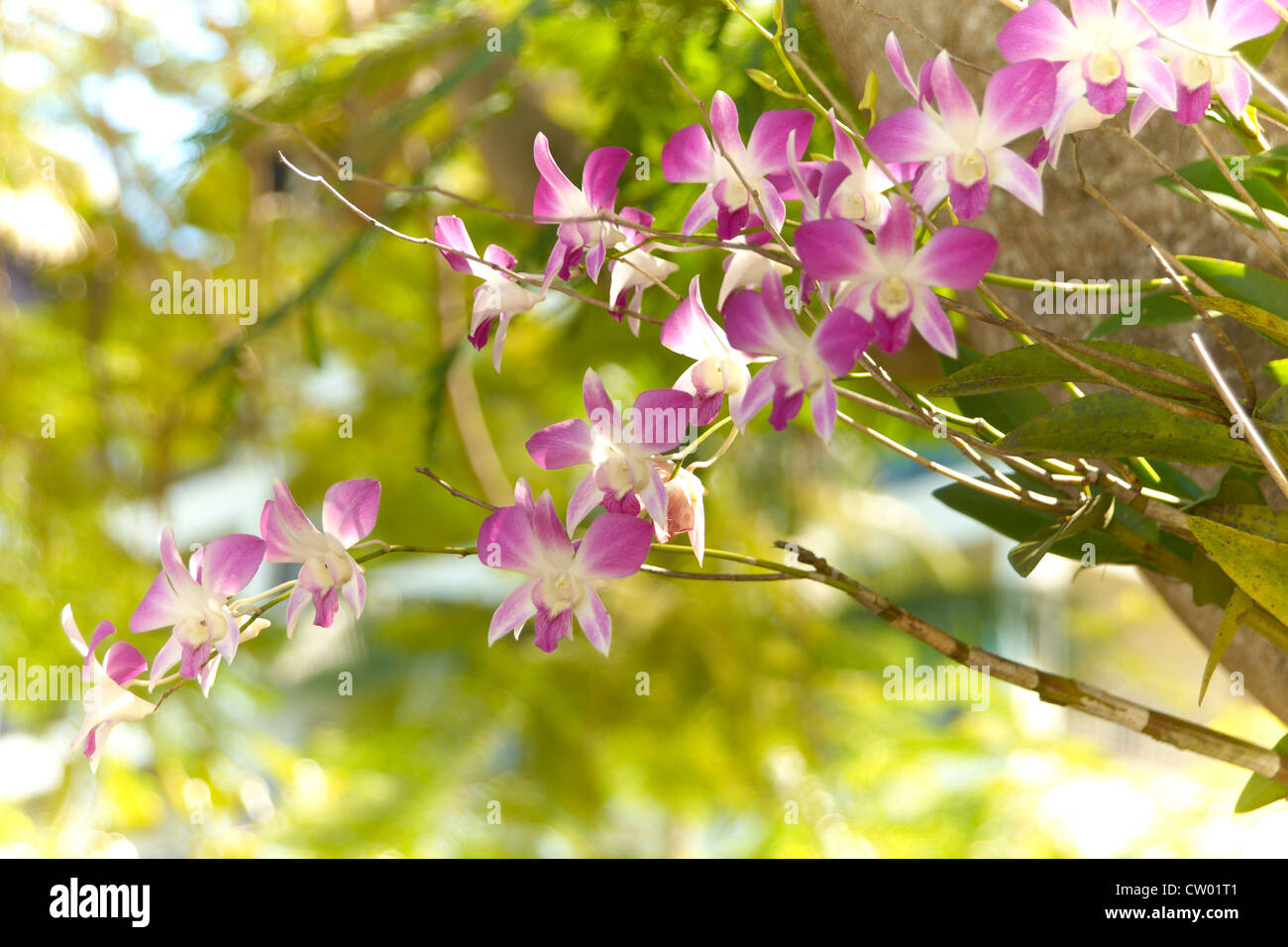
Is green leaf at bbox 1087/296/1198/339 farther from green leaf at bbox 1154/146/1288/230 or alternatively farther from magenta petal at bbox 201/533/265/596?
magenta petal at bbox 201/533/265/596

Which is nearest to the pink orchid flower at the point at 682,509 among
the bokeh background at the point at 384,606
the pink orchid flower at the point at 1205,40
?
the pink orchid flower at the point at 1205,40

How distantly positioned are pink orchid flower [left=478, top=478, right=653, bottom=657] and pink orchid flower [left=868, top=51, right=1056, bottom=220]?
7 cm

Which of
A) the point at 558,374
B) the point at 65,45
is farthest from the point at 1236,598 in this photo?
the point at 65,45

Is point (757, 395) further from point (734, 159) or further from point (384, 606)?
point (384, 606)

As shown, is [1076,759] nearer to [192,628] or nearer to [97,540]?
[97,540]

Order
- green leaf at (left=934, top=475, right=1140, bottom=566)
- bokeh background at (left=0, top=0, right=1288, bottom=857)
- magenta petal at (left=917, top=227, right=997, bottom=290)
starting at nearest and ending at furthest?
magenta petal at (left=917, top=227, right=997, bottom=290), green leaf at (left=934, top=475, right=1140, bottom=566), bokeh background at (left=0, top=0, right=1288, bottom=857)

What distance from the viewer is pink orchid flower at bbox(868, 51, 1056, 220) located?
16 centimetres

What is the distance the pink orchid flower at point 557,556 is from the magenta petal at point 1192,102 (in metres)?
0.11

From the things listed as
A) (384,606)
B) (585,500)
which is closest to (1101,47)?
(585,500)

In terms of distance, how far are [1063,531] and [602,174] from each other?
0.36 feet

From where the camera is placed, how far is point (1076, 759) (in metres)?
1.40

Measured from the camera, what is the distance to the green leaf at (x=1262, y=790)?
23cm

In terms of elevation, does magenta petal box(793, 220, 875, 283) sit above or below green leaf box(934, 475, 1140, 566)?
above

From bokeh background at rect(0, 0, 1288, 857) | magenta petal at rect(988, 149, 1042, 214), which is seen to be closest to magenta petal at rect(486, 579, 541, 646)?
magenta petal at rect(988, 149, 1042, 214)
